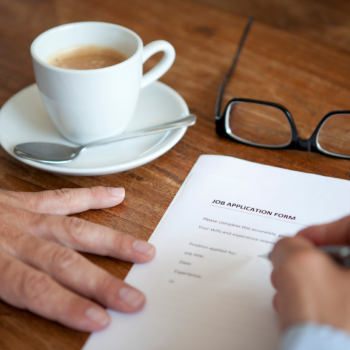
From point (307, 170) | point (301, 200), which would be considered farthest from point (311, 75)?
point (301, 200)

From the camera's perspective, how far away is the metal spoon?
2.09 ft

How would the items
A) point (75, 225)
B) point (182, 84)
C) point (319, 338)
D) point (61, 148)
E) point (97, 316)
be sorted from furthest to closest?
point (182, 84)
point (61, 148)
point (75, 225)
point (97, 316)
point (319, 338)

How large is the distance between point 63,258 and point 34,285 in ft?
0.16

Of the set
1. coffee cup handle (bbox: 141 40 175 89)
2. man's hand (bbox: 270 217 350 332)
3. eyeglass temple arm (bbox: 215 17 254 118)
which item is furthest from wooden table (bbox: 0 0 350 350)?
man's hand (bbox: 270 217 350 332)

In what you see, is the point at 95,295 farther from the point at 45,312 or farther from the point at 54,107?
the point at 54,107

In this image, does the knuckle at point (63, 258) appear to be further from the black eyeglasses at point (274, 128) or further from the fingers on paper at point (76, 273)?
the black eyeglasses at point (274, 128)

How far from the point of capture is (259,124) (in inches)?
30.4

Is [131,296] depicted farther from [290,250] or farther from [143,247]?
[290,250]

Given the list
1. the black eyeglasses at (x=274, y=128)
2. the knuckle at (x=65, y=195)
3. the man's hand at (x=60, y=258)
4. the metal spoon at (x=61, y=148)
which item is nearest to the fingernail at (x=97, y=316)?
the man's hand at (x=60, y=258)

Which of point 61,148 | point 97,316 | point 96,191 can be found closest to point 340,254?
point 97,316

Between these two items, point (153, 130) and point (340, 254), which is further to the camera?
point (153, 130)

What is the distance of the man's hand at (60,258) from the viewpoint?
43 cm

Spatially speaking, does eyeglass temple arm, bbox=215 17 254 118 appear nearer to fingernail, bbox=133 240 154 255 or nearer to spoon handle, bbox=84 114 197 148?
spoon handle, bbox=84 114 197 148

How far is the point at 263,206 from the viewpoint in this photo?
575 mm
